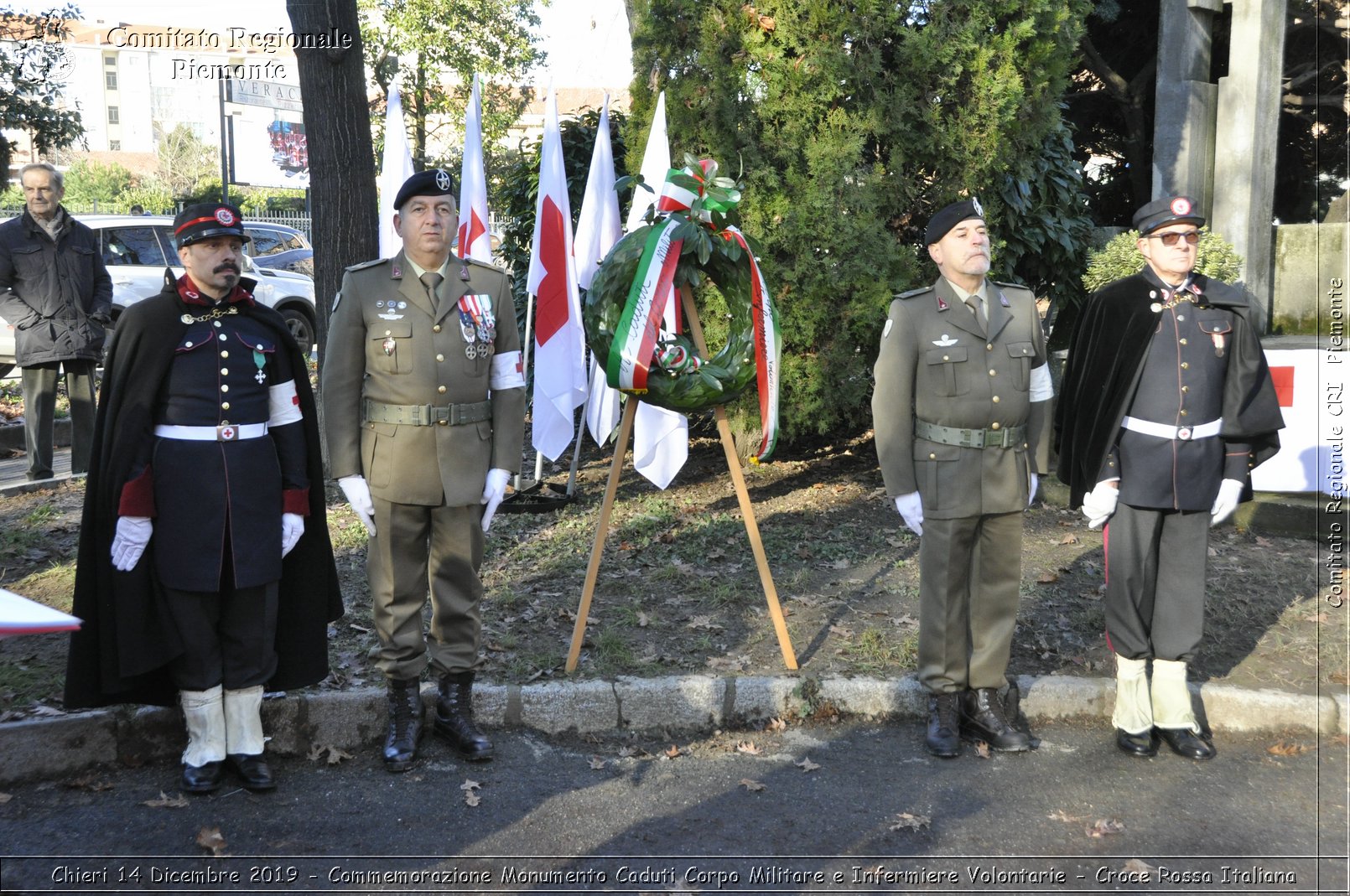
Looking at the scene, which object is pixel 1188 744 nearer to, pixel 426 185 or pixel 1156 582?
pixel 1156 582

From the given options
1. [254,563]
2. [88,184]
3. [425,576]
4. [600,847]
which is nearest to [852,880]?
[600,847]

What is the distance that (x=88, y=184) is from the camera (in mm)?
48062

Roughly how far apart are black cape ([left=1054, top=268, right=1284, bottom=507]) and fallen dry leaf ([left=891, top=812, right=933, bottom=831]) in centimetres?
157

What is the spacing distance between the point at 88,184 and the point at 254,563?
5008cm

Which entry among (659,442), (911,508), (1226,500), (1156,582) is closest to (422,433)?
(911,508)

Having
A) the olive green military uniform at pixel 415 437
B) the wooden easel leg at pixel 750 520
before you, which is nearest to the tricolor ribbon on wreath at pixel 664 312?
the wooden easel leg at pixel 750 520

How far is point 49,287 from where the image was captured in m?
8.30

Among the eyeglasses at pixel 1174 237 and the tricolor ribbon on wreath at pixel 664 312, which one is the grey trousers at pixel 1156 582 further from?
the tricolor ribbon on wreath at pixel 664 312

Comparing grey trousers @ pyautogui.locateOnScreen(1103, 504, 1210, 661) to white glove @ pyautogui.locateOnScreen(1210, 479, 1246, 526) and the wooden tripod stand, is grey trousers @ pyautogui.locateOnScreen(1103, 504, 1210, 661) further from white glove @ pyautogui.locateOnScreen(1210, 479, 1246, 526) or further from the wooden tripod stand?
the wooden tripod stand

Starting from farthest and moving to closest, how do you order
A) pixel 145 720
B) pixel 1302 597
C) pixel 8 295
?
pixel 8 295
pixel 1302 597
pixel 145 720

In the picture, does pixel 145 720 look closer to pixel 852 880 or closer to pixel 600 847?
pixel 600 847

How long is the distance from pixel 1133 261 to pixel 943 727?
4438mm

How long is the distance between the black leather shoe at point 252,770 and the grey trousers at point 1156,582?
3.35 metres

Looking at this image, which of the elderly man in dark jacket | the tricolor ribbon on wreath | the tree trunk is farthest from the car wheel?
the tricolor ribbon on wreath
